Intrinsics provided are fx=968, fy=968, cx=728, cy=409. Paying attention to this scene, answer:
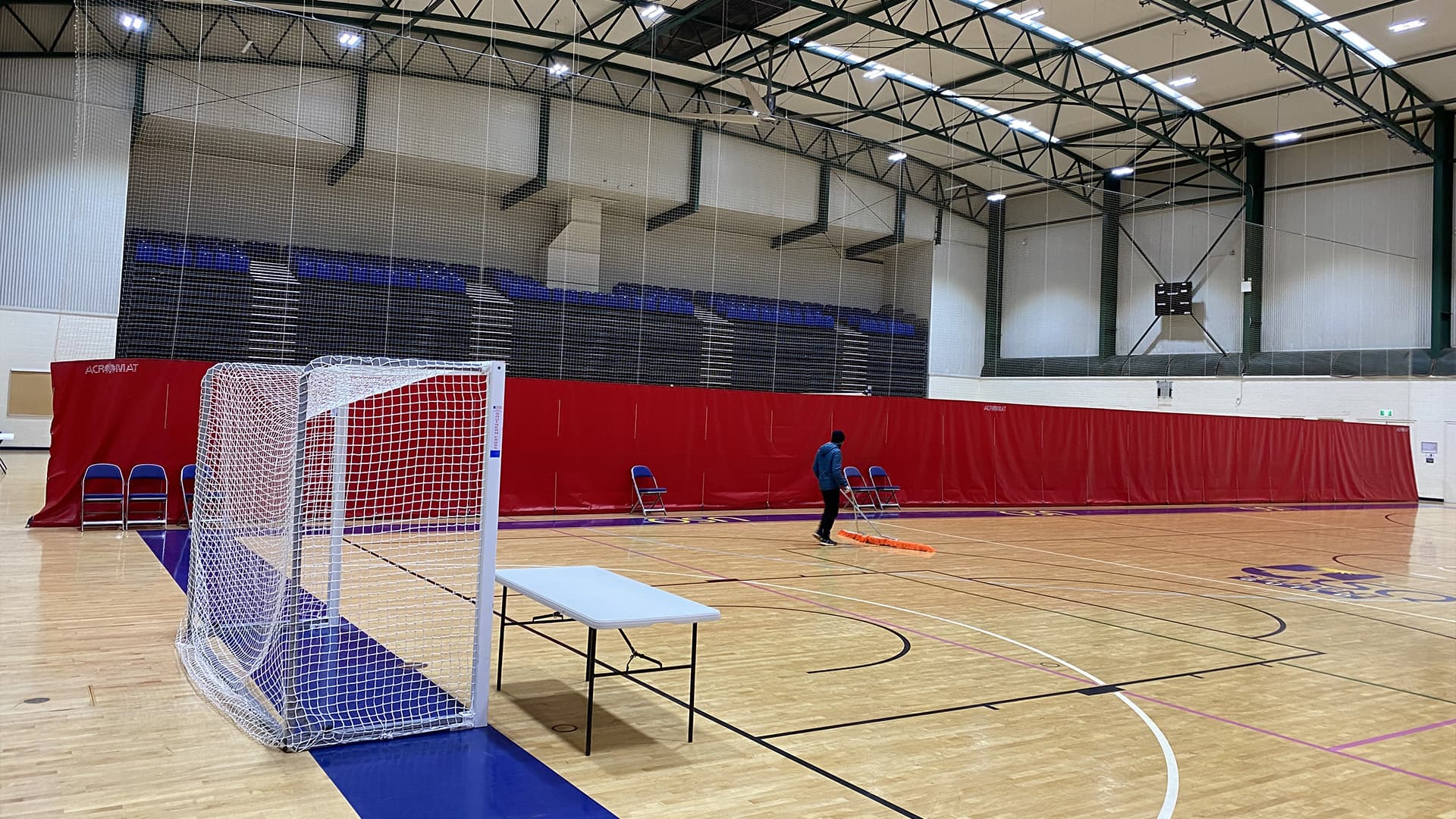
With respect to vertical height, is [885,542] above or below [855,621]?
above

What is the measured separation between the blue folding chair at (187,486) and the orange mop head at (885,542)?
7.31m

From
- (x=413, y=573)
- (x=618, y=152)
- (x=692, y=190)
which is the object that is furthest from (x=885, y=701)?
(x=692, y=190)

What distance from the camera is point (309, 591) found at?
5754mm

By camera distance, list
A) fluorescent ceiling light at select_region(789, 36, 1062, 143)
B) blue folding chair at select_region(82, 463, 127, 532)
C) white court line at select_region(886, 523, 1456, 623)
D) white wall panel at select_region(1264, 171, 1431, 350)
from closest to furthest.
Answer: white court line at select_region(886, 523, 1456, 623), blue folding chair at select_region(82, 463, 127, 532), fluorescent ceiling light at select_region(789, 36, 1062, 143), white wall panel at select_region(1264, 171, 1431, 350)

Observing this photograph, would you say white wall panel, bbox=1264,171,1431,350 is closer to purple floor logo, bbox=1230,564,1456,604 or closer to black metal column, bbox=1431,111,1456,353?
black metal column, bbox=1431,111,1456,353

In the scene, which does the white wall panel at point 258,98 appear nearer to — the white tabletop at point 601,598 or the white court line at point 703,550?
the white court line at point 703,550

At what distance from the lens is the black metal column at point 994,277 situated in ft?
61.7

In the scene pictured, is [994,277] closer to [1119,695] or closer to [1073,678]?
[1073,678]

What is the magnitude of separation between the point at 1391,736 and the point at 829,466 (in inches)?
270

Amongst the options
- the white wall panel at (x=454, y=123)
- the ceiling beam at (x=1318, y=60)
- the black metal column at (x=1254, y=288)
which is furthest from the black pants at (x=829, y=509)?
the black metal column at (x=1254, y=288)

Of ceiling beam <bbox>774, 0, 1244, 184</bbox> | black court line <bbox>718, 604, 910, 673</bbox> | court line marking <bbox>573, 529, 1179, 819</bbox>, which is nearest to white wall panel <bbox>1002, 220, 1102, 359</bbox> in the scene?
ceiling beam <bbox>774, 0, 1244, 184</bbox>

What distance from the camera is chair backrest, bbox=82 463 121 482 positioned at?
33.0ft

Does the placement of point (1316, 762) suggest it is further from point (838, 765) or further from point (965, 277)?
point (965, 277)

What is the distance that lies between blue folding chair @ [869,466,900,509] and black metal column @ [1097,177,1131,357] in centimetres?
869
